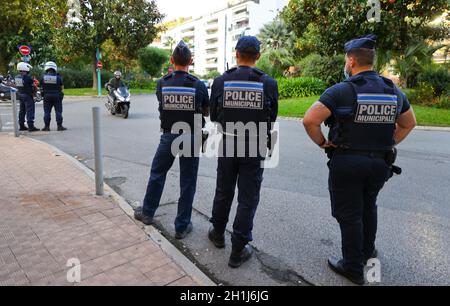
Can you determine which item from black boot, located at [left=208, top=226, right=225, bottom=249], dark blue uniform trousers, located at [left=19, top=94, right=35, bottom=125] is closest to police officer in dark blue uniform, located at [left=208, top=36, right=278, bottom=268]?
black boot, located at [left=208, top=226, right=225, bottom=249]

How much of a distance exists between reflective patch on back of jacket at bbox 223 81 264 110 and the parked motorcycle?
1054 cm

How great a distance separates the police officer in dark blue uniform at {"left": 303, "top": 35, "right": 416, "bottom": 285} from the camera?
2645 mm

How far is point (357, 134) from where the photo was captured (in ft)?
8.79

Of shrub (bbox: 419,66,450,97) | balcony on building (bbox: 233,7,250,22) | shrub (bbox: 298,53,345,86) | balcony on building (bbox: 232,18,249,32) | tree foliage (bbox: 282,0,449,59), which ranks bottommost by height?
shrub (bbox: 419,66,450,97)

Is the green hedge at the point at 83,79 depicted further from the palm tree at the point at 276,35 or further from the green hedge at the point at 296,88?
the green hedge at the point at 296,88

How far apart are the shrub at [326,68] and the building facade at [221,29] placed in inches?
1828

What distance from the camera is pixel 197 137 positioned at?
12.0 ft

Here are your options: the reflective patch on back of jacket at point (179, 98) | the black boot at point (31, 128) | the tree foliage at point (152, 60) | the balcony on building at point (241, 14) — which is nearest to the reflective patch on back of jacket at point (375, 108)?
the reflective patch on back of jacket at point (179, 98)

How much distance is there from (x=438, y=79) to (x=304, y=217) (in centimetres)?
1797

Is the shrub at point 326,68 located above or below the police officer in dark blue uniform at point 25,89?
above

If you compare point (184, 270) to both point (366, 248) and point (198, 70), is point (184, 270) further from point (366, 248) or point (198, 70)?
point (198, 70)

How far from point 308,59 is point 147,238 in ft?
79.3

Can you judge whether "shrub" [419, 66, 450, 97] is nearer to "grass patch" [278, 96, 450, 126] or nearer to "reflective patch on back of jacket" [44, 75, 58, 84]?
"grass patch" [278, 96, 450, 126]

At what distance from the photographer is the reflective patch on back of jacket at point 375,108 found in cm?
262
